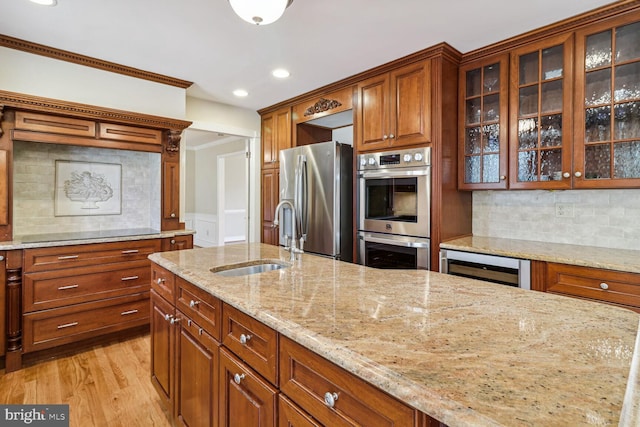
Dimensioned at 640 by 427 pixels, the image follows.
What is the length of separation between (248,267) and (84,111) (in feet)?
7.09

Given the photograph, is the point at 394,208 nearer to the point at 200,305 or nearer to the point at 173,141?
the point at 200,305

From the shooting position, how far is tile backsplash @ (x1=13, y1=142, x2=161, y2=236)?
287 centimetres

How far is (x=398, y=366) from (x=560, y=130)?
241 cm

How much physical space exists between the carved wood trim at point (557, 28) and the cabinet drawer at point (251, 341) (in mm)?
2727

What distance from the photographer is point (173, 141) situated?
3.36 metres

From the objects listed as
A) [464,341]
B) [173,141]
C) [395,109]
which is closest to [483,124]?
[395,109]

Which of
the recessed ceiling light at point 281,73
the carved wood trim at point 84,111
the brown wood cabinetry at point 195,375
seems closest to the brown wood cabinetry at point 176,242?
the carved wood trim at point 84,111

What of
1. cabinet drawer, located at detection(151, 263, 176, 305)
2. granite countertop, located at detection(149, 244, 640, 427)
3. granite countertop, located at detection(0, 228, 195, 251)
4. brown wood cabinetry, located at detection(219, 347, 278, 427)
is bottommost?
brown wood cabinetry, located at detection(219, 347, 278, 427)

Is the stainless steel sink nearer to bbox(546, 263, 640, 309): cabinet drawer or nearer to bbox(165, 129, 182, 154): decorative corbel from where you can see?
bbox(546, 263, 640, 309): cabinet drawer

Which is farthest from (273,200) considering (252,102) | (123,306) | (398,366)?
(398,366)

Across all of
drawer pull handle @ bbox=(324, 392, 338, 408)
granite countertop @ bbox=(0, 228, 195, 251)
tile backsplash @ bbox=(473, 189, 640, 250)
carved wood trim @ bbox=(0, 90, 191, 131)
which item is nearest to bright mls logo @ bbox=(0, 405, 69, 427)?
granite countertop @ bbox=(0, 228, 195, 251)

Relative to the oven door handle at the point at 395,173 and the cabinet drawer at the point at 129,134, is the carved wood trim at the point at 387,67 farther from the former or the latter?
the cabinet drawer at the point at 129,134

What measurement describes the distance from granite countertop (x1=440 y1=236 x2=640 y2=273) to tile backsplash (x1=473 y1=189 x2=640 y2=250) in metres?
0.09

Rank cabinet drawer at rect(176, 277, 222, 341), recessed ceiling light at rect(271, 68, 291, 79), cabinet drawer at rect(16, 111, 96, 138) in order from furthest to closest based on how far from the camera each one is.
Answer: recessed ceiling light at rect(271, 68, 291, 79)
cabinet drawer at rect(16, 111, 96, 138)
cabinet drawer at rect(176, 277, 222, 341)
